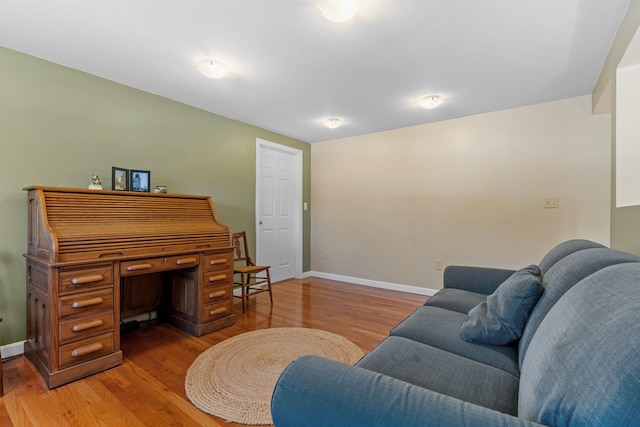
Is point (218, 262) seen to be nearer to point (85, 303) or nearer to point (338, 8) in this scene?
point (85, 303)

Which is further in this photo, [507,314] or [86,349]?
[86,349]

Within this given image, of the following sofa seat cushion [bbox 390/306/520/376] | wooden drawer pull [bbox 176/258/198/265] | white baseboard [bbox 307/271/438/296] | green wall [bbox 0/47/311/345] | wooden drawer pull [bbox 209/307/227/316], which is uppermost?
green wall [bbox 0/47/311/345]

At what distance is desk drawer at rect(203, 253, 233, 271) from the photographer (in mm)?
2578

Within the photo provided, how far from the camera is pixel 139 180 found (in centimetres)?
268

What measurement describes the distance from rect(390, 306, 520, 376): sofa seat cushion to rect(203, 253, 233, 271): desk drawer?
1.76 meters

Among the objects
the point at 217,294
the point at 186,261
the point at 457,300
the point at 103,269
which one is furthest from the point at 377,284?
the point at 103,269

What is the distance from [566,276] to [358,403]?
1.04 meters

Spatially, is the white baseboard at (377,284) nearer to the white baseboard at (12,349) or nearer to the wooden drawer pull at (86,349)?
the wooden drawer pull at (86,349)

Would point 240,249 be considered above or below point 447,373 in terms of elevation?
above

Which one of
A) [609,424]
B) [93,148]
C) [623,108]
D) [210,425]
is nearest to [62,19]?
[93,148]

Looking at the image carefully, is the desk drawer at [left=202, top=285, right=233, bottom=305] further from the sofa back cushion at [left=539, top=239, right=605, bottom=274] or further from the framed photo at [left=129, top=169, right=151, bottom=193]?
the sofa back cushion at [left=539, top=239, right=605, bottom=274]

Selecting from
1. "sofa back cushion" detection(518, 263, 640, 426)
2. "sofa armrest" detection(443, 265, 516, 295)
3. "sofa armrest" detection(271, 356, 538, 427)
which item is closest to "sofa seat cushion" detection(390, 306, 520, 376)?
"sofa back cushion" detection(518, 263, 640, 426)

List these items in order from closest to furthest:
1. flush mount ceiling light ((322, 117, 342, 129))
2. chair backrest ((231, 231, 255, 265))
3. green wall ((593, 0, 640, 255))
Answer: green wall ((593, 0, 640, 255)) → chair backrest ((231, 231, 255, 265)) → flush mount ceiling light ((322, 117, 342, 129))

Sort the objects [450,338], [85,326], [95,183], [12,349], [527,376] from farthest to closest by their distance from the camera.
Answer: [95,183] < [12,349] < [85,326] < [450,338] < [527,376]
